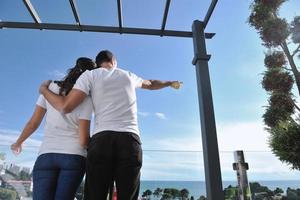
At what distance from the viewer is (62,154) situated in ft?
3.43

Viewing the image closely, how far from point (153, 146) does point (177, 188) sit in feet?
2.15

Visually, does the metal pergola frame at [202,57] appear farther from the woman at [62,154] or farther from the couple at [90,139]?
the woman at [62,154]

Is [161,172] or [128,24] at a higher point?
[128,24]

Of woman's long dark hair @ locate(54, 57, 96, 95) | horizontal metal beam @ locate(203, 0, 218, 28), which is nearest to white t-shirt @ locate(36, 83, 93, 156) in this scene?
woman's long dark hair @ locate(54, 57, 96, 95)

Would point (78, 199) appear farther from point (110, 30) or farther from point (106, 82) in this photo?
point (110, 30)

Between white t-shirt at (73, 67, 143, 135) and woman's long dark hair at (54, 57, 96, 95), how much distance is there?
122mm

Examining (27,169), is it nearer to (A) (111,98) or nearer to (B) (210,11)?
(A) (111,98)

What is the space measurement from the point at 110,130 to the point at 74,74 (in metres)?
0.41

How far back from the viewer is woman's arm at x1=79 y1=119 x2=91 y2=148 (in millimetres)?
1043

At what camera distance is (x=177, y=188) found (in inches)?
107

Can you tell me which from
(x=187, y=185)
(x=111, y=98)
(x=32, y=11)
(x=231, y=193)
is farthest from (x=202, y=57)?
(x=187, y=185)

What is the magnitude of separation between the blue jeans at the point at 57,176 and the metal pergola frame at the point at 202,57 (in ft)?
2.19

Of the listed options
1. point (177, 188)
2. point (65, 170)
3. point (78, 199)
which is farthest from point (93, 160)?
point (177, 188)

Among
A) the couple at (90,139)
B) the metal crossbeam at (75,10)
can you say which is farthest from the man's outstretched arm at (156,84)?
the metal crossbeam at (75,10)
